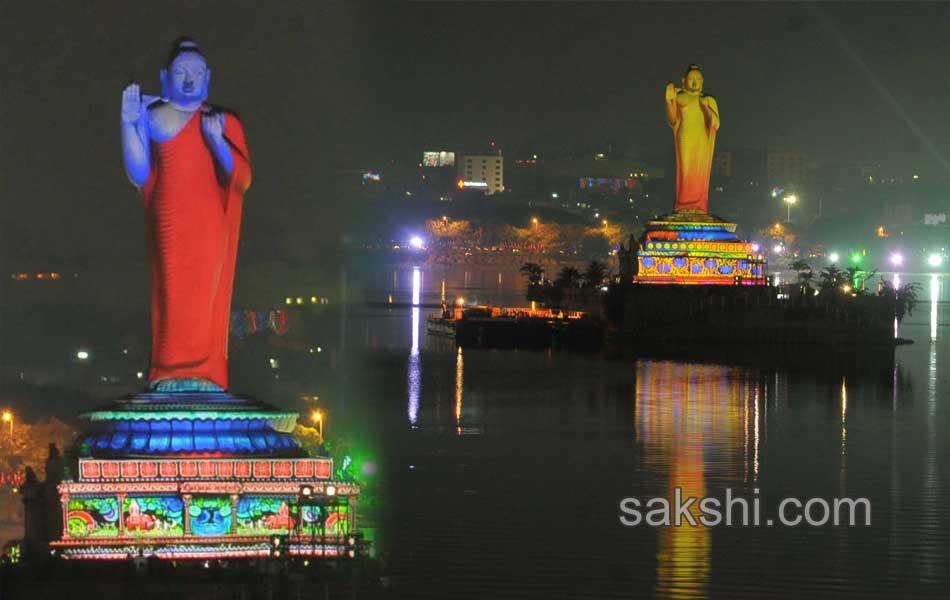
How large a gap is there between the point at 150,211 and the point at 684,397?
1434cm

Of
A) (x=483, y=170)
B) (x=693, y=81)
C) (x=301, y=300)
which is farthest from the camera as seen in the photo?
(x=483, y=170)

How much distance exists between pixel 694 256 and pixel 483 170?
268 feet

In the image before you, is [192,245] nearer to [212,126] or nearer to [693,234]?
[212,126]

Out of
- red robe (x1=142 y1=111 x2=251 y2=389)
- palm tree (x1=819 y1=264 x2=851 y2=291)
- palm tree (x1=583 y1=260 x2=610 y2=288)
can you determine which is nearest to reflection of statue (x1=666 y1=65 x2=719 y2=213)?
palm tree (x1=819 y1=264 x2=851 y2=291)

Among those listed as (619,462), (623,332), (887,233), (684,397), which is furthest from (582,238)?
(619,462)

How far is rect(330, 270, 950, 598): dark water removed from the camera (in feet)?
38.0

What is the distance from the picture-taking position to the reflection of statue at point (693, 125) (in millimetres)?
36031

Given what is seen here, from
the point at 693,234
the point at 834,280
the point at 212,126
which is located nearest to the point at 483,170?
the point at 834,280

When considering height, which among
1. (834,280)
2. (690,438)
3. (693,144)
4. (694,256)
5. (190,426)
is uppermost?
(693,144)

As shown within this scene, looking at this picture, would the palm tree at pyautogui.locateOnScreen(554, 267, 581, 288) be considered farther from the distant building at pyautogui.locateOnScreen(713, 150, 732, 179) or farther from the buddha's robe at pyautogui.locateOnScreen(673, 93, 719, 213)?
the distant building at pyautogui.locateOnScreen(713, 150, 732, 179)

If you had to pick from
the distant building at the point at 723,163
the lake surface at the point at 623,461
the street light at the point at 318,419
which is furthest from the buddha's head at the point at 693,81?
the distant building at the point at 723,163

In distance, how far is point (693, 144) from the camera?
36.3m

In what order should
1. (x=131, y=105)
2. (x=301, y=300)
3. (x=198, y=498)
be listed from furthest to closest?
(x=301, y=300) → (x=131, y=105) → (x=198, y=498)

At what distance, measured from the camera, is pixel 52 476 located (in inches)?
427
